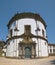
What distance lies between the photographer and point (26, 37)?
120 feet

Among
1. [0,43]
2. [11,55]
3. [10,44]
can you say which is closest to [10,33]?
[10,44]

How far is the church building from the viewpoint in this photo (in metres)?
35.8

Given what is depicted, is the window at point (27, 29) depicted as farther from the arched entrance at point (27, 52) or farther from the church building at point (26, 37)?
the arched entrance at point (27, 52)

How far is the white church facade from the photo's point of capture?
35.8 m

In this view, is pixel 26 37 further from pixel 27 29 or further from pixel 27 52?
pixel 27 52

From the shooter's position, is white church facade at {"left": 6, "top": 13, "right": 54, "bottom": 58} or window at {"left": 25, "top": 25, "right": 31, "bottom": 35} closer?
white church facade at {"left": 6, "top": 13, "right": 54, "bottom": 58}

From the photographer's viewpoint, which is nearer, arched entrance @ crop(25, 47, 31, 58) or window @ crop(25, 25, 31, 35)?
arched entrance @ crop(25, 47, 31, 58)

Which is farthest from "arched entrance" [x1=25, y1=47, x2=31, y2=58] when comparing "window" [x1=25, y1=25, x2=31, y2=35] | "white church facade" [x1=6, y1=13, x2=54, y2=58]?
"window" [x1=25, y1=25, x2=31, y2=35]

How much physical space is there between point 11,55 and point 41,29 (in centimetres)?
879

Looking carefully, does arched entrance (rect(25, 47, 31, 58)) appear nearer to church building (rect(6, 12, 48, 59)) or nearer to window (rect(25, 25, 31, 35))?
church building (rect(6, 12, 48, 59))

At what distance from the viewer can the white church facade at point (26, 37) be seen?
117 feet

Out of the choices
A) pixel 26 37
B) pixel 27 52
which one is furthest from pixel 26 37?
pixel 27 52

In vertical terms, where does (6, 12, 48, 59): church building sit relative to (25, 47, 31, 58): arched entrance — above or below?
above

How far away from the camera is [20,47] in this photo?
35.9 metres
